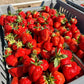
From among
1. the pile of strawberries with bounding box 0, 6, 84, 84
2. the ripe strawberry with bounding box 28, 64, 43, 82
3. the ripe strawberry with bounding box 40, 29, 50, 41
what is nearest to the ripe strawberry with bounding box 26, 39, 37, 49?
the pile of strawberries with bounding box 0, 6, 84, 84

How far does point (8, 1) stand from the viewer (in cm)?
419

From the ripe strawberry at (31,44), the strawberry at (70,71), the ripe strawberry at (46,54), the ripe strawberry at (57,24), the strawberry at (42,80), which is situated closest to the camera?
the strawberry at (42,80)

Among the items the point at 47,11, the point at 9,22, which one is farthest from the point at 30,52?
the point at 47,11

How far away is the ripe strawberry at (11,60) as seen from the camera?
1194mm

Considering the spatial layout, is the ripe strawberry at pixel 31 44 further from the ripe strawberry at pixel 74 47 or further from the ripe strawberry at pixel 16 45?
the ripe strawberry at pixel 74 47

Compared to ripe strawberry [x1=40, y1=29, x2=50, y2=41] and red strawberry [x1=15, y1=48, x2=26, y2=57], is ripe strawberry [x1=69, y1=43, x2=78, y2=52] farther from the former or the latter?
red strawberry [x1=15, y1=48, x2=26, y2=57]

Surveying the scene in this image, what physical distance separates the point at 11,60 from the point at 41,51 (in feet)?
1.24

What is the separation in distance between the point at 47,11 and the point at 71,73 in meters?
1.38

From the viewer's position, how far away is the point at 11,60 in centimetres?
119

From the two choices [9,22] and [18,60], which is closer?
[18,60]

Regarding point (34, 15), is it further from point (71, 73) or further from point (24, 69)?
point (71, 73)

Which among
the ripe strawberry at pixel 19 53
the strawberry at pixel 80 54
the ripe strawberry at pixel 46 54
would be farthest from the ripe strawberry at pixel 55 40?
the ripe strawberry at pixel 19 53

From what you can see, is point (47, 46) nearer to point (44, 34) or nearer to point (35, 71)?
point (44, 34)

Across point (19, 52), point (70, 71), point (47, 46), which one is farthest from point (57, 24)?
point (70, 71)
